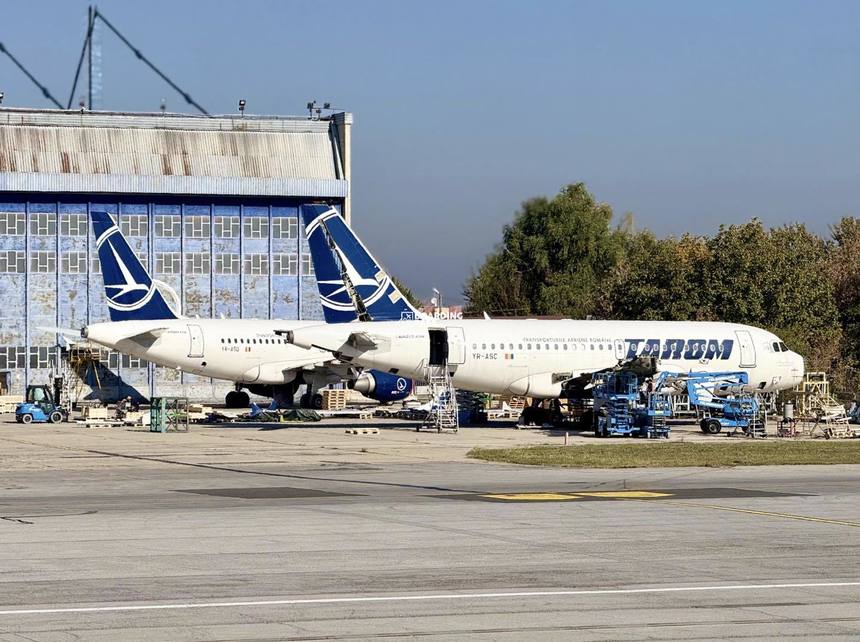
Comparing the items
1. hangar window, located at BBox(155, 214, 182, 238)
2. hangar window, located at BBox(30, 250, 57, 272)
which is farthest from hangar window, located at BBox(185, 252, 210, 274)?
hangar window, located at BBox(30, 250, 57, 272)

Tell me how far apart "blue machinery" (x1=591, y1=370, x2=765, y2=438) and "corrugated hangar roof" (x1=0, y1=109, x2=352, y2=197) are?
3965 cm

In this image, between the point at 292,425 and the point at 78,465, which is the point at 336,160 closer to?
the point at 292,425

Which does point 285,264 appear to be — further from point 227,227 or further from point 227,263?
point 227,227

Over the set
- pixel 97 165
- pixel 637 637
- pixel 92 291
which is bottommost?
pixel 637 637

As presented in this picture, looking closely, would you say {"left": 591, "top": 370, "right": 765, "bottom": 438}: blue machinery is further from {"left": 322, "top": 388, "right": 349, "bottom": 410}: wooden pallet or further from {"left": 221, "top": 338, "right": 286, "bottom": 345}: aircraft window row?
{"left": 322, "top": 388, "right": 349, "bottom": 410}: wooden pallet

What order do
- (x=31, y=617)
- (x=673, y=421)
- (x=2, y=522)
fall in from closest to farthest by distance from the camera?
1. (x=31, y=617)
2. (x=2, y=522)
3. (x=673, y=421)

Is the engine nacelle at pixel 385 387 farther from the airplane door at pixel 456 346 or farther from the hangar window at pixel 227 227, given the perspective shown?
A: the hangar window at pixel 227 227

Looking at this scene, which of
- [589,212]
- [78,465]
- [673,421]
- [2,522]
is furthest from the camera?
[589,212]

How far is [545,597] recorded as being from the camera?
50.7ft

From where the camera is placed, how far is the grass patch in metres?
36.6

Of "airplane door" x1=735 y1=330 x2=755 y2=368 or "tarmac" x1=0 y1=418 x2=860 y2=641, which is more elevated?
"airplane door" x1=735 y1=330 x2=755 y2=368

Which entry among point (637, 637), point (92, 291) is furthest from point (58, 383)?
point (637, 637)

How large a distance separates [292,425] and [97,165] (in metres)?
34.3

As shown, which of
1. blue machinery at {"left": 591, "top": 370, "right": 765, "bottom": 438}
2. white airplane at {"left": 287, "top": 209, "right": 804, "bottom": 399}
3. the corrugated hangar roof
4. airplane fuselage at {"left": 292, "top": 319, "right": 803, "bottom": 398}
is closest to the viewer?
blue machinery at {"left": 591, "top": 370, "right": 765, "bottom": 438}
